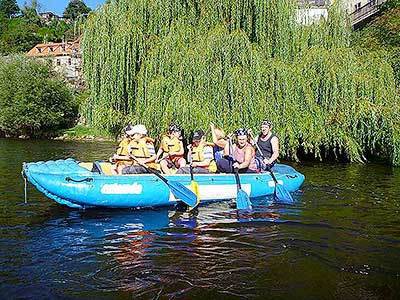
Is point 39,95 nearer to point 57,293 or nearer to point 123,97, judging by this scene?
point 123,97

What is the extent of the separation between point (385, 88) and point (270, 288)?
11.3m

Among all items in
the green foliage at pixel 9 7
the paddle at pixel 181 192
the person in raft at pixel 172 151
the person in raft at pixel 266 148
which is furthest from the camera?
the green foliage at pixel 9 7

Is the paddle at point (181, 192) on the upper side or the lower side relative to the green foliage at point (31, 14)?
lower

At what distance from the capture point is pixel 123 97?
582 inches

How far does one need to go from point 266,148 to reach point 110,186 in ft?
14.1

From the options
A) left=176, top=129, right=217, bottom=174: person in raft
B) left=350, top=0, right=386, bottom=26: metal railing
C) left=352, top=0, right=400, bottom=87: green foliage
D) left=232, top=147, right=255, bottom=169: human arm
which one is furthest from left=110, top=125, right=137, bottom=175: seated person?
left=350, top=0, right=386, bottom=26: metal railing

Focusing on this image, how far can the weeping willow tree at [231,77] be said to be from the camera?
44.9 feet

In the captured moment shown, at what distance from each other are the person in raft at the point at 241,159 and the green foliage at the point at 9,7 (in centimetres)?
11862

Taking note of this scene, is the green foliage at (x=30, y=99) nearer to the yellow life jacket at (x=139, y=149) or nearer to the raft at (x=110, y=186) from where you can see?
the raft at (x=110, y=186)

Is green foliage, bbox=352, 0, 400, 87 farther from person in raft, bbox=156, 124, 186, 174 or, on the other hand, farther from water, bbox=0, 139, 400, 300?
water, bbox=0, 139, 400, 300

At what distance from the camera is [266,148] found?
37.4 ft

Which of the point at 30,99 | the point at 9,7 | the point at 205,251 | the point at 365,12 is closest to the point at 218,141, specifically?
the point at 205,251

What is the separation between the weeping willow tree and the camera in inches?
538

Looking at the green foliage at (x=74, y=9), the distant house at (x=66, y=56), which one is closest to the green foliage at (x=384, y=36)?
the distant house at (x=66, y=56)
